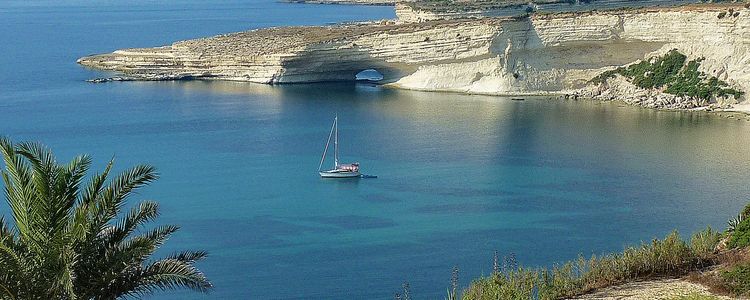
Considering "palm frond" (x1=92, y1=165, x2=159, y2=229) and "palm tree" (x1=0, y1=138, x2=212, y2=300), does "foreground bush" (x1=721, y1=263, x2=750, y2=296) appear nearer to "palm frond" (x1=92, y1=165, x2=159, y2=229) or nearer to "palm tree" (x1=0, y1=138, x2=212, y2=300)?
→ "palm tree" (x1=0, y1=138, x2=212, y2=300)

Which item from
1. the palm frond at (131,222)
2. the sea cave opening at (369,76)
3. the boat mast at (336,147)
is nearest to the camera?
the palm frond at (131,222)

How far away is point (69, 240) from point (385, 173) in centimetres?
2277

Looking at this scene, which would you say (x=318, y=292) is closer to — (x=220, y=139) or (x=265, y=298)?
(x=265, y=298)

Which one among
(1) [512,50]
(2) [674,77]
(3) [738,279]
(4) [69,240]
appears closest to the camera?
(4) [69,240]

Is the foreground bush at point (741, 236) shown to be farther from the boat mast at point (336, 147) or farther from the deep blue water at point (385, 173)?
the boat mast at point (336, 147)

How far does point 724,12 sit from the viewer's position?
45625 millimetres

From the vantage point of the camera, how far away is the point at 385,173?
32312mm

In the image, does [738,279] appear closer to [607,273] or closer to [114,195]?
A: [607,273]

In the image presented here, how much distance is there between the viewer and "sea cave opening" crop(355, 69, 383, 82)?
56.1 meters

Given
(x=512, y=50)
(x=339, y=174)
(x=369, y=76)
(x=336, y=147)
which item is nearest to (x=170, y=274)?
(x=339, y=174)

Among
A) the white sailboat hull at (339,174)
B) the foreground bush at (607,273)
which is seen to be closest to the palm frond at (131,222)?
the foreground bush at (607,273)

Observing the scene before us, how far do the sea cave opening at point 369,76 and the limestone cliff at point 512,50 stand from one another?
4.53 feet

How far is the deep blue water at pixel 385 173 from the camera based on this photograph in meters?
23.4

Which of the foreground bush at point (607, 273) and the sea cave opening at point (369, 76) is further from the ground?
the sea cave opening at point (369, 76)
